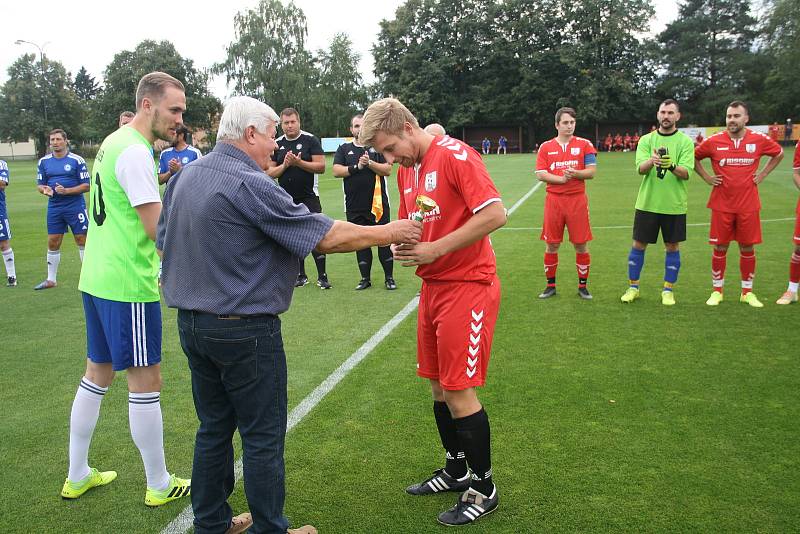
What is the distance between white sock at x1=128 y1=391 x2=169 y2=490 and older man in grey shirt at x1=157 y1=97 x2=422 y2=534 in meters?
0.75

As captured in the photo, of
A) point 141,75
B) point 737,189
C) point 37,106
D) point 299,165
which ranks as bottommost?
point 737,189

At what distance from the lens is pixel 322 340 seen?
23.2 feet

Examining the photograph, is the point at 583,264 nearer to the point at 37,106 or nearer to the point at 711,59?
the point at 711,59

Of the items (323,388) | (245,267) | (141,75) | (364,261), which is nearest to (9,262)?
(364,261)

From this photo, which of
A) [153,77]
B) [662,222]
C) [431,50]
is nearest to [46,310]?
[153,77]

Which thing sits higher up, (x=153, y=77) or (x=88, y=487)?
(x=153, y=77)

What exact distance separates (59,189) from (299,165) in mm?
3845

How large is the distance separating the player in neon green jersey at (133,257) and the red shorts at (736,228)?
676cm

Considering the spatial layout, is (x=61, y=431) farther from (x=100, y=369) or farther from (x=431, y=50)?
(x=431, y=50)

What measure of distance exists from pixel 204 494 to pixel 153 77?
230 cm

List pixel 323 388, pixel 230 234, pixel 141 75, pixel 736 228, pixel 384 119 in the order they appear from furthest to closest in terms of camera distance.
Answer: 1. pixel 141 75
2. pixel 736 228
3. pixel 323 388
4. pixel 384 119
5. pixel 230 234

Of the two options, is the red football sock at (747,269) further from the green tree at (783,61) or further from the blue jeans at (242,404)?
the green tree at (783,61)

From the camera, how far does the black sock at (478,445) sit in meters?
3.59

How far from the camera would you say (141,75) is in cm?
6956
